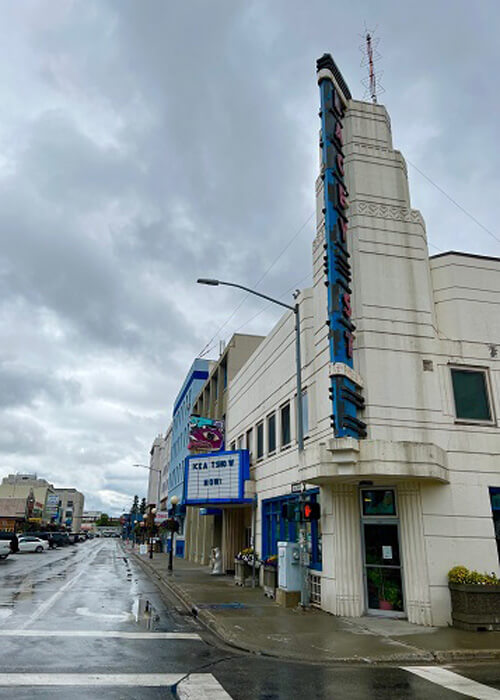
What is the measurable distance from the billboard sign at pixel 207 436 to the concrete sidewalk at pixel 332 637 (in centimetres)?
1466

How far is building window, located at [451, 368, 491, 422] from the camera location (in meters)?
14.5

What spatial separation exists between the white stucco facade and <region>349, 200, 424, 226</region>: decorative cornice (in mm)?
32

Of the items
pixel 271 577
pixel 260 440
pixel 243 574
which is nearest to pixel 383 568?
pixel 271 577

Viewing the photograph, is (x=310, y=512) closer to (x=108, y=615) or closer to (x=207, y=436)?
(x=108, y=615)

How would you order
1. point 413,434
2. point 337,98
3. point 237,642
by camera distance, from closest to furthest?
point 237,642 < point 413,434 < point 337,98

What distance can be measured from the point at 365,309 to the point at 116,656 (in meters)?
9.83

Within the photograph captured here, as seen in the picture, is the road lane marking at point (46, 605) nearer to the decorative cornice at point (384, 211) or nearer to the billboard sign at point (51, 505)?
the decorative cornice at point (384, 211)

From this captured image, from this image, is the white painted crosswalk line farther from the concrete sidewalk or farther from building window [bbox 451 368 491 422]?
building window [bbox 451 368 491 422]

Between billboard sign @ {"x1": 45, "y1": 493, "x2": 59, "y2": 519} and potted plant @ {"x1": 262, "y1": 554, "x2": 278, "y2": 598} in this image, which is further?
billboard sign @ {"x1": 45, "y1": 493, "x2": 59, "y2": 519}

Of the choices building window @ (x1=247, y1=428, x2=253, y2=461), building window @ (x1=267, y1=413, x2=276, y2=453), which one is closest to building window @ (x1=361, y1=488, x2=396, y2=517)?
building window @ (x1=267, y1=413, x2=276, y2=453)

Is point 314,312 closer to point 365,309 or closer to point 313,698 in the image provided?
point 365,309

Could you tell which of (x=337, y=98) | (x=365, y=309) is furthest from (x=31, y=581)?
(x=337, y=98)

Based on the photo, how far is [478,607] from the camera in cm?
1178

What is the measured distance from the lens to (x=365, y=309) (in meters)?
14.6
